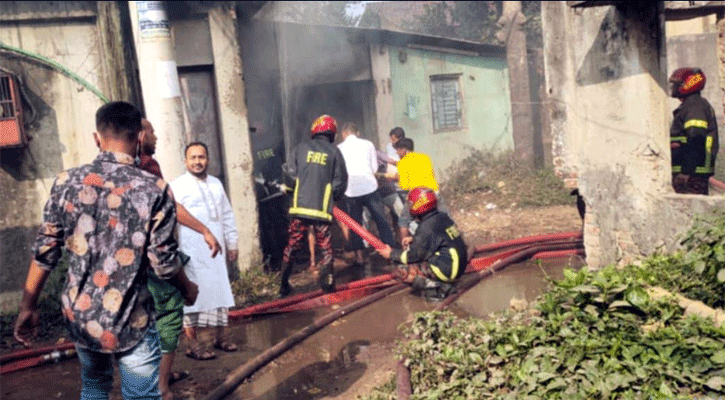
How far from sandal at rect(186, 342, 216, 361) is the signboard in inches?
113

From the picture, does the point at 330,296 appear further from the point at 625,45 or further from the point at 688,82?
the point at 688,82

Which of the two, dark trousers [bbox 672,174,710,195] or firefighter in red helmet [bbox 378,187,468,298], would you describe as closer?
firefighter in red helmet [bbox 378,187,468,298]

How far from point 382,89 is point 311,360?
9617mm

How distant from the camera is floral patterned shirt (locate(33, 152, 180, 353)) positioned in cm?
377

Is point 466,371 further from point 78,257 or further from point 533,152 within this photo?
point 533,152

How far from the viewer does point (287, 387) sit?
5859mm

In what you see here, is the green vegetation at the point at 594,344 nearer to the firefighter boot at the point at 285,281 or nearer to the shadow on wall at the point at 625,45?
the shadow on wall at the point at 625,45

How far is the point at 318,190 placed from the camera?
28.1 ft

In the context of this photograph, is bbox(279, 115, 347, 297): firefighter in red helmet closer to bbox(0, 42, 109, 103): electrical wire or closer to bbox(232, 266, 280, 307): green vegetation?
bbox(232, 266, 280, 307): green vegetation

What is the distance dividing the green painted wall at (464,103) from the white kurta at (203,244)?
9.43m

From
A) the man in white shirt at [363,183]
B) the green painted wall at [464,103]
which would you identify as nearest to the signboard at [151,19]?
the man in white shirt at [363,183]

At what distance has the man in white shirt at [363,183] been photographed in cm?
1084

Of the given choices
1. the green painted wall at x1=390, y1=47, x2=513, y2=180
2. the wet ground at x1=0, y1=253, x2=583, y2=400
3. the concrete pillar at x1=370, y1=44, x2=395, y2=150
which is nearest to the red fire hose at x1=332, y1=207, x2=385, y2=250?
the wet ground at x1=0, y1=253, x2=583, y2=400

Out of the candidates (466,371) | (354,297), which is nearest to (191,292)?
(466,371)
